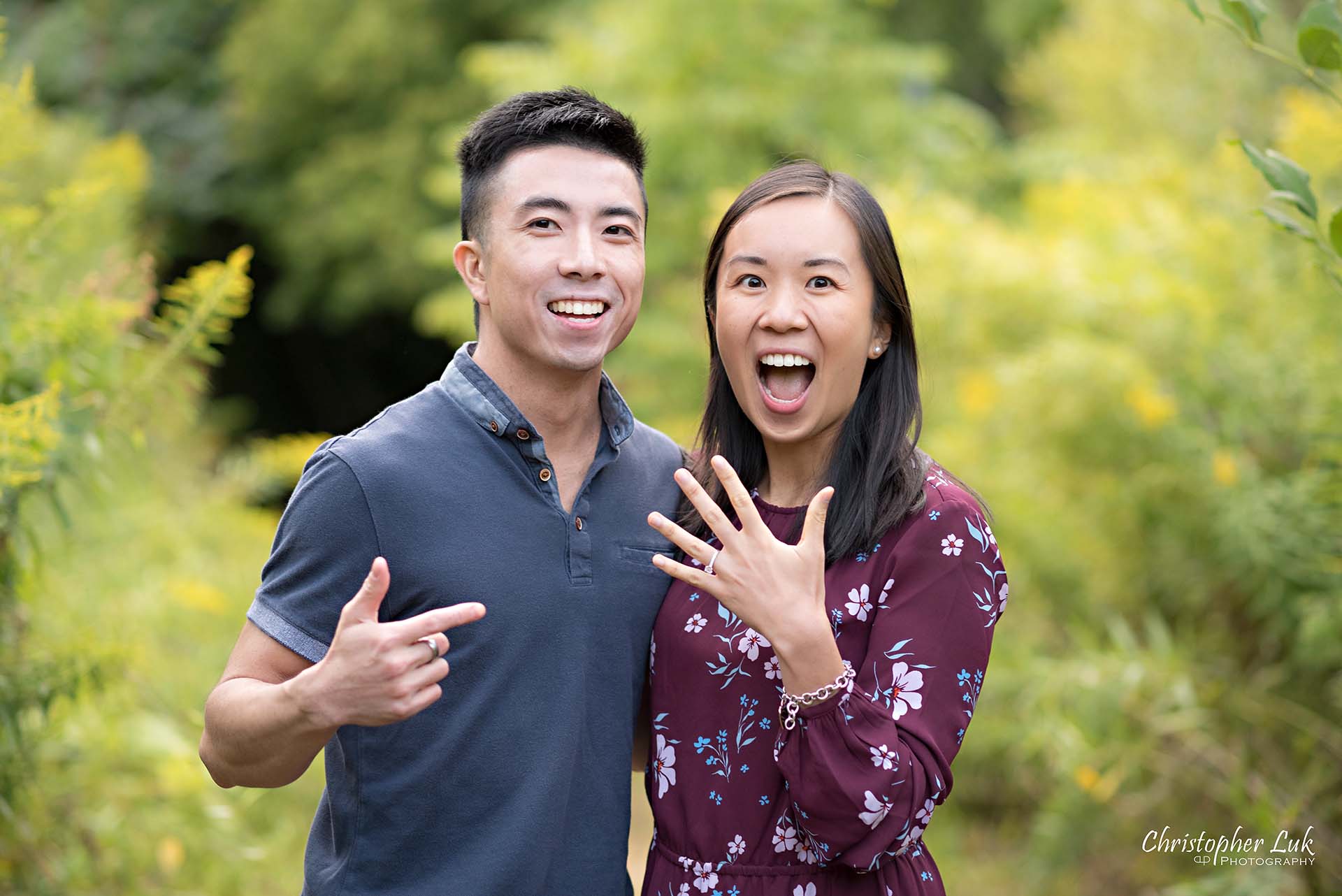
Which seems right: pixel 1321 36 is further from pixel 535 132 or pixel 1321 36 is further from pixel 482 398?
pixel 482 398

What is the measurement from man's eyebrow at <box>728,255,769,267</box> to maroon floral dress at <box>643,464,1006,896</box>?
1.30ft

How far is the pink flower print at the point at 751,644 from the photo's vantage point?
1.91 metres

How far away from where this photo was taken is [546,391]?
2020 millimetres

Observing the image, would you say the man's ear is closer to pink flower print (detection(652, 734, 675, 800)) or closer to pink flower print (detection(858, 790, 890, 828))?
pink flower print (detection(652, 734, 675, 800))

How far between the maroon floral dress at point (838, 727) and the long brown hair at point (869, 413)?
1.5 inches

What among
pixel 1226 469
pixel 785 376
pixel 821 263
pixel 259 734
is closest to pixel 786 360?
pixel 785 376

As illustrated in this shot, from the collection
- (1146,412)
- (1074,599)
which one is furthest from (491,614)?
(1074,599)

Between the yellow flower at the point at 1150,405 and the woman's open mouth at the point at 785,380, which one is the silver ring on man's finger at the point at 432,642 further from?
the yellow flower at the point at 1150,405

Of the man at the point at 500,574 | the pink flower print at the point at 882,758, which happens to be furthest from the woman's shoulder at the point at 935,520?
the man at the point at 500,574

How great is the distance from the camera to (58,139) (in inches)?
205

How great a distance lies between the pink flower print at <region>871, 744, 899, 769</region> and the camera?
5.27 ft

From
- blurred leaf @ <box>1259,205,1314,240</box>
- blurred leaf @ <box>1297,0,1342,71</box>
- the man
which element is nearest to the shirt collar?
the man

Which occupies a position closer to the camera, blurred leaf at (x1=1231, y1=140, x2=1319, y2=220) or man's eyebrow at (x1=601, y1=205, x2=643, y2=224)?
blurred leaf at (x1=1231, y1=140, x2=1319, y2=220)

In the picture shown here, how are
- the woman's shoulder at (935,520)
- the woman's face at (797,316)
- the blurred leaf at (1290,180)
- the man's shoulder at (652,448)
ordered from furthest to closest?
the man's shoulder at (652,448)
the woman's face at (797,316)
the woman's shoulder at (935,520)
the blurred leaf at (1290,180)
